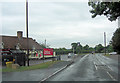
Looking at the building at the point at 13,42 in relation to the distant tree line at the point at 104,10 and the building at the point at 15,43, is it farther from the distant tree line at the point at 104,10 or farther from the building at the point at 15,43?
the distant tree line at the point at 104,10

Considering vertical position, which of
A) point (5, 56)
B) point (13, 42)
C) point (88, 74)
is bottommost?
point (88, 74)

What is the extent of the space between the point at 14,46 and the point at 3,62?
685 inches

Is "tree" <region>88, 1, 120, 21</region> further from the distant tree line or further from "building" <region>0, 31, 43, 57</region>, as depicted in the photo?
"building" <region>0, 31, 43, 57</region>

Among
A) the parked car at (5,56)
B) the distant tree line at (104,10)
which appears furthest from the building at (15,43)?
the distant tree line at (104,10)

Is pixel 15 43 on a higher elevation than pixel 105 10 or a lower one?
lower

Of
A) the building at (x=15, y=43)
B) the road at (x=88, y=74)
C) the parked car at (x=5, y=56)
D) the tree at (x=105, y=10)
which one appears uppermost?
the tree at (x=105, y=10)

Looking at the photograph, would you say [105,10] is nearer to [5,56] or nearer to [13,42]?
[5,56]

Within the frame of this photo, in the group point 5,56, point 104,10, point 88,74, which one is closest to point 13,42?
point 5,56

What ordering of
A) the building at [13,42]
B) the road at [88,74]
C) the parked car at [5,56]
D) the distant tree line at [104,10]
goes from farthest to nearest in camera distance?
the building at [13,42] → the parked car at [5,56] → the distant tree line at [104,10] → the road at [88,74]

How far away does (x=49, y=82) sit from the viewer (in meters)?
10.1

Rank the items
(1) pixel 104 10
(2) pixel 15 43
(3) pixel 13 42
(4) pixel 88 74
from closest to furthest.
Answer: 1. (4) pixel 88 74
2. (1) pixel 104 10
3. (3) pixel 13 42
4. (2) pixel 15 43

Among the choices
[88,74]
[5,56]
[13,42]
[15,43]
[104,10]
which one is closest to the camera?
[88,74]

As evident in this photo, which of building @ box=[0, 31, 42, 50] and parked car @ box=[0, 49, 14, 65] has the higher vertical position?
building @ box=[0, 31, 42, 50]

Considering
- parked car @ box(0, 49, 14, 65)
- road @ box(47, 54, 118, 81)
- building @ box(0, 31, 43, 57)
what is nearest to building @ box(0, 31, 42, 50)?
Result: building @ box(0, 31, 43, 57)
